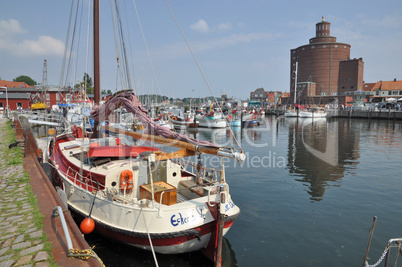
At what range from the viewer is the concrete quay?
232 inches

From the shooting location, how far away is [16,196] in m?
9.41

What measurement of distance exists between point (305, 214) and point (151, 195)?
26.9 feet

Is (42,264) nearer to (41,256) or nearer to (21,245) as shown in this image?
(41,256)

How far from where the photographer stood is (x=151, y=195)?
9.13m

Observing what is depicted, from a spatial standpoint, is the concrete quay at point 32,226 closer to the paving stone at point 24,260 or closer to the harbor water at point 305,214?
the paving stone at point 24,260

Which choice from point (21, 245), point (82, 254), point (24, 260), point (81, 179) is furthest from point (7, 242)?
point (81, 179)

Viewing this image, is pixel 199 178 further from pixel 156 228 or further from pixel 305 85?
pixel 305 85

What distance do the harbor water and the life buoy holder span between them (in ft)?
7.23

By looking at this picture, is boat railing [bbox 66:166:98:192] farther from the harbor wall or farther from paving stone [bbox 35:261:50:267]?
the harbor wall

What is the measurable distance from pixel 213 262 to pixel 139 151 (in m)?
5.54

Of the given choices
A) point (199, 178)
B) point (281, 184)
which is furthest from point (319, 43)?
point (199, 178)

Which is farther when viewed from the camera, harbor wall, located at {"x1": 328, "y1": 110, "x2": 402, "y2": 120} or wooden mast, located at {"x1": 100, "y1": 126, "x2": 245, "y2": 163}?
harbor wall, located at {"x1": 328, "y1": 110, "x2": 402, "y2": 120}

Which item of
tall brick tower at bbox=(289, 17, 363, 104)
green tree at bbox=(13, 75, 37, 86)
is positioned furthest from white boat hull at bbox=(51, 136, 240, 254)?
green tree at bbox=(13, 75, 37, 86)

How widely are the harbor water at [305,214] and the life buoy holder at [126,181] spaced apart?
2204 mm
